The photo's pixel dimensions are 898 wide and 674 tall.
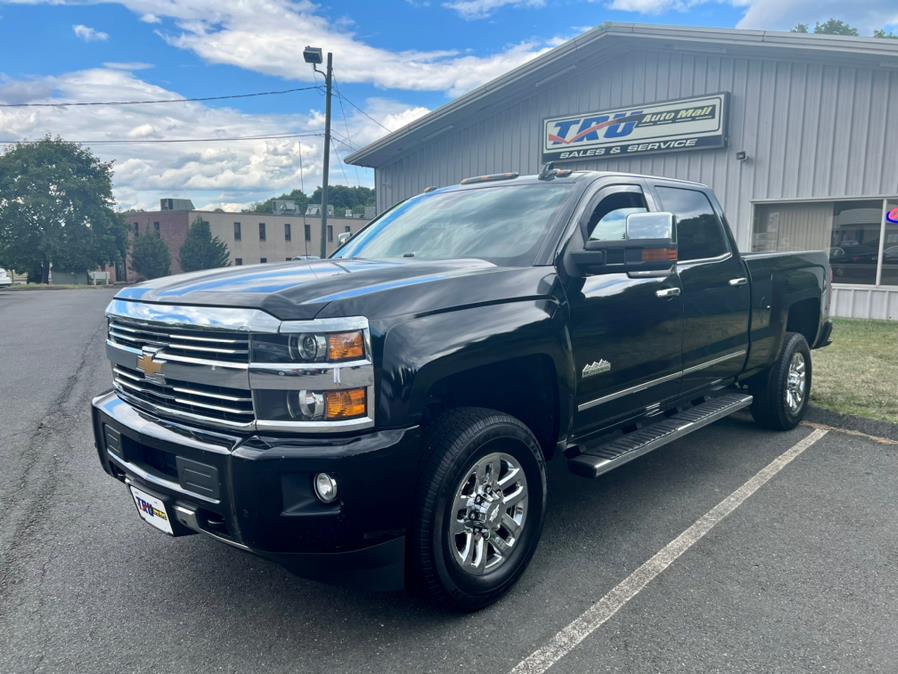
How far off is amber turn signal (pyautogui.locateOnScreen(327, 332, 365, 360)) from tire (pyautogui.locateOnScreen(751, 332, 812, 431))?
420 cm

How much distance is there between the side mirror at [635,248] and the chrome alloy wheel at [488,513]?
1093 mm

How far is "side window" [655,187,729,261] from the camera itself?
14.9 ft

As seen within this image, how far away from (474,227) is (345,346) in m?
1.63

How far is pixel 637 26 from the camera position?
45.3 feet

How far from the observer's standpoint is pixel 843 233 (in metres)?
12.6

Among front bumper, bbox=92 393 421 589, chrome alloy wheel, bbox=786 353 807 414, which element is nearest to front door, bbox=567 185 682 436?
front bumper, bbox=92 393 421 589

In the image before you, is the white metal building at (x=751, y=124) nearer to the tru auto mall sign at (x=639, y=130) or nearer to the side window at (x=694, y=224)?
the tru auto mall sign at (x=639, y=130)

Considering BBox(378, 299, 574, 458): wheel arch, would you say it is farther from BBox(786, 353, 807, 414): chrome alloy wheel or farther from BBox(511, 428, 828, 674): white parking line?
BBox(786, 353, 807, 414): chrome alloy wheel

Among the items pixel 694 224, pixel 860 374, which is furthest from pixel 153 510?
pixel 860 374

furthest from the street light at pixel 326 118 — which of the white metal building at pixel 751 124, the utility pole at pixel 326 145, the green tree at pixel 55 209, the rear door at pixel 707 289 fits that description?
the green tree at pixel 55 209

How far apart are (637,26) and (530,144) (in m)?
4.01

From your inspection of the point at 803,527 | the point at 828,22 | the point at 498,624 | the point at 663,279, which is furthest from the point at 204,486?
the point at 828,22

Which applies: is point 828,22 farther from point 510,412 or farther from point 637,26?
point 510,412

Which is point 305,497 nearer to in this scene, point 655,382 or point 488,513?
point 488,513
